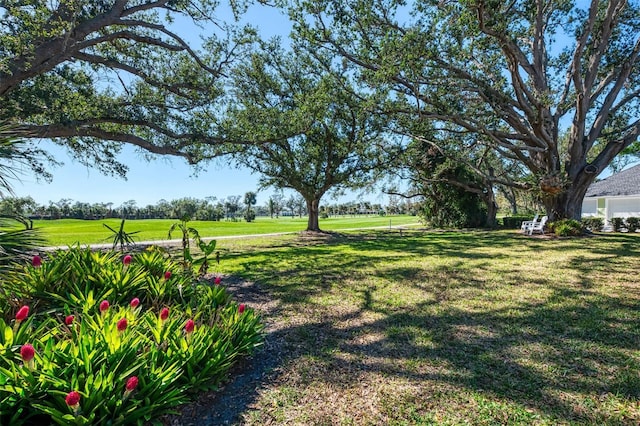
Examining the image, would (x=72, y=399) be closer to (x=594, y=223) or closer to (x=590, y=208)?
(x=594, y=223)

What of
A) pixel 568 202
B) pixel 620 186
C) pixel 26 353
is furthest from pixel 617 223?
pixel 26 353

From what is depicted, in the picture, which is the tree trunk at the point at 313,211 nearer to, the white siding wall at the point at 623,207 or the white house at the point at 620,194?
the white house at the point at 620,194

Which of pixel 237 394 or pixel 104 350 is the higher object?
pixel 104 350

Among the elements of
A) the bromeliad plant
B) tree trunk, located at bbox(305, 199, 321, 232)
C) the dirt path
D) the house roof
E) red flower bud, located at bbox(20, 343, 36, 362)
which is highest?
the house roof

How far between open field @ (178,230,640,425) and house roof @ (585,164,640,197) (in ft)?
70.6

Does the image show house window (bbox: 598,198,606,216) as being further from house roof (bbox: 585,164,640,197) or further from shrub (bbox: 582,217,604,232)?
shrub (bbox: 582,217,604,232)

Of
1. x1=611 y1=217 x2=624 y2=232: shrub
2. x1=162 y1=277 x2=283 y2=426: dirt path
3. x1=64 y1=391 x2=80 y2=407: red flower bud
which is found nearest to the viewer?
x1=64 y1=391 x2=80 y2=407: red flower bud

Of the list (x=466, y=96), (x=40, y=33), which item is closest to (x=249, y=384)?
(x=40, y=33)

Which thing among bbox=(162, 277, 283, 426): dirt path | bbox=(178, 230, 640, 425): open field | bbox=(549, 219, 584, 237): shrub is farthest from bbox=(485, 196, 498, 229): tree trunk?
bbox=(162, 277, 283, 426): dirt path

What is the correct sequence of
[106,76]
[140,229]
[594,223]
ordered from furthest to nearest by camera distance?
[140,229], [594,223], [106,76]

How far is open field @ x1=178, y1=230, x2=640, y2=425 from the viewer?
7.45 feet

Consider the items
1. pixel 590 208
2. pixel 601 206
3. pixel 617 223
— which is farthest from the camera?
pixel 590 208

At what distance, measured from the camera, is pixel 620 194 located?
70.6 feet

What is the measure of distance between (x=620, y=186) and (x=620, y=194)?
1.66 meters
